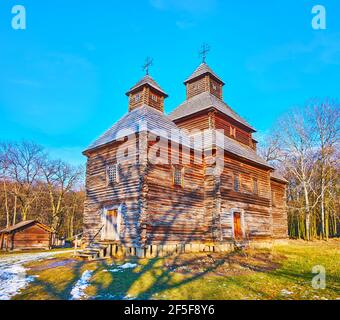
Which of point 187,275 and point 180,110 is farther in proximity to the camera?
point 180,110

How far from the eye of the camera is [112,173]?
1909 centimetres

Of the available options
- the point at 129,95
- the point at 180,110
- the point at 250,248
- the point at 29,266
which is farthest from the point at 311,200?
the point at 29,266

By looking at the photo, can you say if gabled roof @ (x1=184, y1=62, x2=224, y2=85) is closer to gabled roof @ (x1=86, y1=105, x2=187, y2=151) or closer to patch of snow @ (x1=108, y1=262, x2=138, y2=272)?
gabled roof @ (x1=86, y1=105, x2=187, y2=151)

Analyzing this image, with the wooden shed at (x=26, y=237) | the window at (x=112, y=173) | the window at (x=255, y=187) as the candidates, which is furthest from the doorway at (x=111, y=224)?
the wooden shed at (x=26, y=237)

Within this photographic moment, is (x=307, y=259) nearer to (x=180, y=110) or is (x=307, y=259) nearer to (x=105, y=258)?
(x=105, y=258)

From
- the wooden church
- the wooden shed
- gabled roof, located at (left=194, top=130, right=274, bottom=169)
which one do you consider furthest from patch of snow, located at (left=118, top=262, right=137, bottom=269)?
the wooden shed

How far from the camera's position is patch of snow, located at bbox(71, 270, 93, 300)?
875 centimetres

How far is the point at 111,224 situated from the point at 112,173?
11.4 feet

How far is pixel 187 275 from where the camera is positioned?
11.2 m

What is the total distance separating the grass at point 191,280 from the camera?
28.7ft

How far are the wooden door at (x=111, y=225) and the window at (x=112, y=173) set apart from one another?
6.77 ft

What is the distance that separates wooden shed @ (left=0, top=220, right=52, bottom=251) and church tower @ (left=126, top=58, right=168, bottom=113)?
17141 mm
